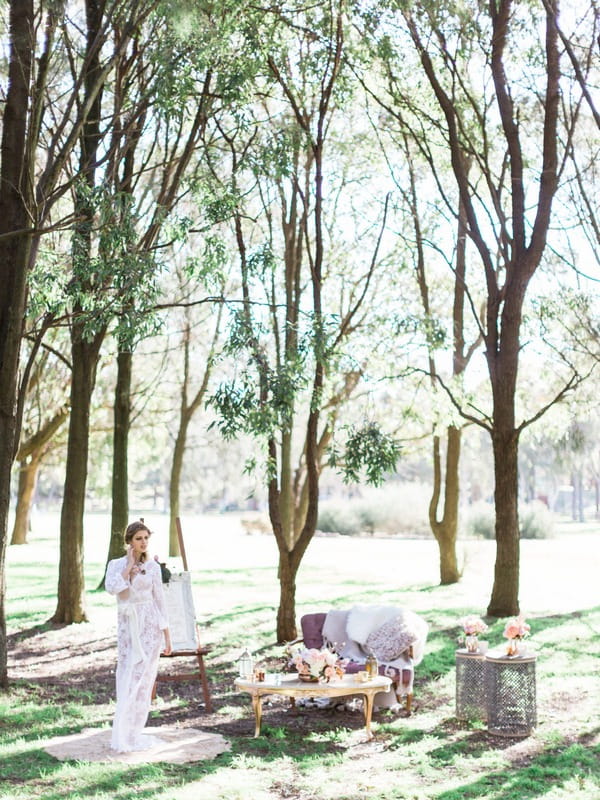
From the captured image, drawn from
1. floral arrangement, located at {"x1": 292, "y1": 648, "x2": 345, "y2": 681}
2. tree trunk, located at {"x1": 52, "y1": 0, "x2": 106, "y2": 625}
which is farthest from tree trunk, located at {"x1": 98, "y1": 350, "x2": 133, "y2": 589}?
floral arrangement, located at {"x1": 292, "y1": 648, "x2": 345, "y2": 681}

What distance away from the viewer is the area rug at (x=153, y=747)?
22.9 feet

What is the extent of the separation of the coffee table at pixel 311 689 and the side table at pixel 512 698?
87 cm

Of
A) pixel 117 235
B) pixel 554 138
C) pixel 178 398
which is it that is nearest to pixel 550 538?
pixel 178 398

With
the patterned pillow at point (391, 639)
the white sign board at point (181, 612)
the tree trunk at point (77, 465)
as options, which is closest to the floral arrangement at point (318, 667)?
the patterned pillow at point (391, 639)

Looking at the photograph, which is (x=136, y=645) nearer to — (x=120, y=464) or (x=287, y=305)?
(x=287, y=305)

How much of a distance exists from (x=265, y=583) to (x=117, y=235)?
10.6 m

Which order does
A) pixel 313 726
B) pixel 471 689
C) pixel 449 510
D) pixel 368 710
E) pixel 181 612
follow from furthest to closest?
1. pixel 449 510
2. pixel 181 612
3. pixel 471 689
4. pixel 313 726
5. pixel 368 710

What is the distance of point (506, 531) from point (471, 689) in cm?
536

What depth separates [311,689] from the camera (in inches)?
301

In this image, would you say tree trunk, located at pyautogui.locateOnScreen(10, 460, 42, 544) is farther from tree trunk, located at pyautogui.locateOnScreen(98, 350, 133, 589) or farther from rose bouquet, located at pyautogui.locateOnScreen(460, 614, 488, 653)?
rose bouquet, located at pyautogui.locateOnScreen(460, 614, 488, 653)

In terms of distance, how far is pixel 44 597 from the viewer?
16.2m

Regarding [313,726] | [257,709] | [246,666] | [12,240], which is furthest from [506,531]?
[12,240]

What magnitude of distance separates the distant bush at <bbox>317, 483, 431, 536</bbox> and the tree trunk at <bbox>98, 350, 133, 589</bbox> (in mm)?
20474

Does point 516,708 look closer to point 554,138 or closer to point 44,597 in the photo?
point 554,138
